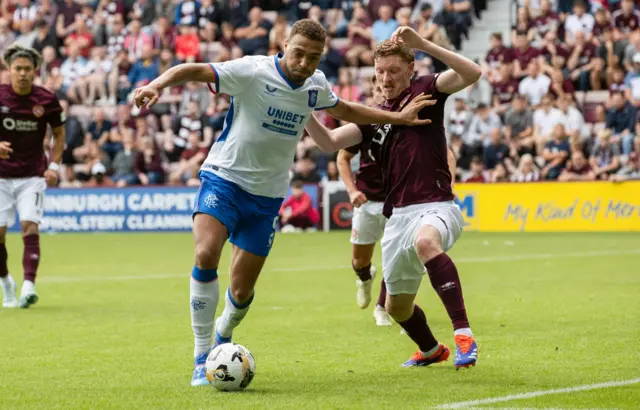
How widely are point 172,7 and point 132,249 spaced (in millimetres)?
13031

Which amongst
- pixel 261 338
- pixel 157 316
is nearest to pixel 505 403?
pixel 261 338

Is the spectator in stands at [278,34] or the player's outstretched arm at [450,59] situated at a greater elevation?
the player's outstretched arm at [450,59]

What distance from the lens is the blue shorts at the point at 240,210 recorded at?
24.1 ft

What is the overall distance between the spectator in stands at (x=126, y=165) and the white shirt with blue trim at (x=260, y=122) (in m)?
21.9

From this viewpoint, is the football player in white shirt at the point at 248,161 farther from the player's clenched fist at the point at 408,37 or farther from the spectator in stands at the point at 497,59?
the spectator in stands at the point at 497,59

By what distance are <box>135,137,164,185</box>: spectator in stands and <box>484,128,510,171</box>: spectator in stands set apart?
26.9 ft

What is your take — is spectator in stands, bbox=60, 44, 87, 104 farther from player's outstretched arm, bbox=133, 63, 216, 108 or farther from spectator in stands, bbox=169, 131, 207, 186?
player's outstretched arm, bbox=133, 63, 216, 108

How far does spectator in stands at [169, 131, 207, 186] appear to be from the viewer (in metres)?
28.9

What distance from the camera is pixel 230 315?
305 inches

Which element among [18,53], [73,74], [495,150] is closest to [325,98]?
[18,53]

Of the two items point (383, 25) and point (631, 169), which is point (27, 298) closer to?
point (631, 169)

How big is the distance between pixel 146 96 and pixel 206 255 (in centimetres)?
110

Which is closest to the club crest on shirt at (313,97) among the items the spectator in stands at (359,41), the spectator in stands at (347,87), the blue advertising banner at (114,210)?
the spectator in stands at (347,87)

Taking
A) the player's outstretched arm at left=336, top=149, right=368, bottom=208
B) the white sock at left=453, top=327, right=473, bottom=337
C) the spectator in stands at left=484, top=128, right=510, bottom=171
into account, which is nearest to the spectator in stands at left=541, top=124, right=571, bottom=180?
the spectator in stands at left=484, top=128, right=510, bottom=171
